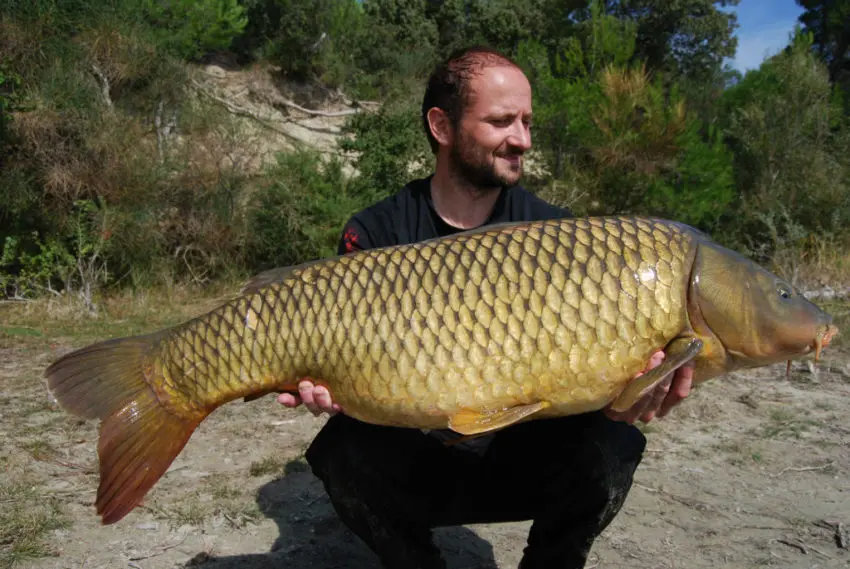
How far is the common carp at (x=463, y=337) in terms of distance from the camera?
1.34 metres

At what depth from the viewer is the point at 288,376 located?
4.81 feet

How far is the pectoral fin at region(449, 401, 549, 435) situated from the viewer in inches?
52.6

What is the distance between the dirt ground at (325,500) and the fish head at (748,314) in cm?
75

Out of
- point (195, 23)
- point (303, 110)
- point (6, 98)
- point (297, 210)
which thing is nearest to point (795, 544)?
point (297, 210)

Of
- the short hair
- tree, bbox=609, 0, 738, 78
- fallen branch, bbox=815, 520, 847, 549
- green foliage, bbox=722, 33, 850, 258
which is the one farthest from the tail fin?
tree, bbox=609, 0, 738, 78

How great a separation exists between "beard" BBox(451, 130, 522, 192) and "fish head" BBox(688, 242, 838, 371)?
1.93ft

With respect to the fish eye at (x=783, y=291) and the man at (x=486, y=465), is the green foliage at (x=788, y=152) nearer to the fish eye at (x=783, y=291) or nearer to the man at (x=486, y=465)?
the man at (x=486, y=465)

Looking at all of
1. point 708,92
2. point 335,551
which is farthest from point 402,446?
point 708,92

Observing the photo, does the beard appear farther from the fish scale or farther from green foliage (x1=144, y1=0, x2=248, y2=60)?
green foliage (x1=144, y1=0, x2=248, y2=60)

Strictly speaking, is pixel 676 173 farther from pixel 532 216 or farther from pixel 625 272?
pixel 625 272

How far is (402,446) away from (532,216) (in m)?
0.70

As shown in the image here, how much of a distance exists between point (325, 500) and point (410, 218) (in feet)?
3.09

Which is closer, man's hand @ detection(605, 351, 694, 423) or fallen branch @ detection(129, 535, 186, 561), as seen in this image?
man's hand @ detection(605, 351, 694, 423)

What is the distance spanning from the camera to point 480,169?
187cm
